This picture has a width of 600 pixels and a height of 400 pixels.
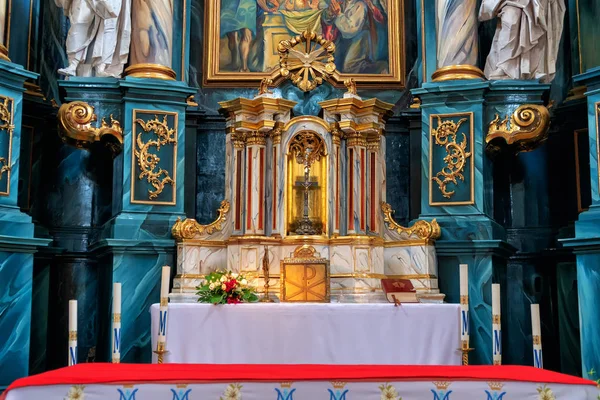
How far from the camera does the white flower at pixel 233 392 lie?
14.0 ft

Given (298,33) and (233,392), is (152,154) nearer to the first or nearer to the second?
(298,33)

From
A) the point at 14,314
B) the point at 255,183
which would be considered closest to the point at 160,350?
the point at 14,314

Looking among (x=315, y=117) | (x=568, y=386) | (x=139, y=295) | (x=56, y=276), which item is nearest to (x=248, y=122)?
(x=315, y=117)

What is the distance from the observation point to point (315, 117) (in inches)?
371

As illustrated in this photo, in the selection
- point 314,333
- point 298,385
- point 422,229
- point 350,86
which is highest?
point 350,86

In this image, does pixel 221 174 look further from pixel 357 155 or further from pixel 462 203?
pixel 462 203

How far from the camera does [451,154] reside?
9344 millimetres

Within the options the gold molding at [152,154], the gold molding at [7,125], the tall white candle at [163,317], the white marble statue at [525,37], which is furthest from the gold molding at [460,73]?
the gold molding at [7,125]

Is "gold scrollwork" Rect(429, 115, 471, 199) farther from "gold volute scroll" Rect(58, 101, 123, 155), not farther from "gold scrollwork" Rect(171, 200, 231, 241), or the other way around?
"gold volute scroll" Rect(58, 101, 123, 155)

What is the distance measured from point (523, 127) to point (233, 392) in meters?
5.94

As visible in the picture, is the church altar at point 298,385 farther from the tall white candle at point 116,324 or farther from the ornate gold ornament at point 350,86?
the ornate gold ornament at point 350,86

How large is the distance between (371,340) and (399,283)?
753 millimetres

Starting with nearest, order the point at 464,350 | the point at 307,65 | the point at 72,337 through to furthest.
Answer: the point at 72,337 < the point at 464,350 < the point at 307,65

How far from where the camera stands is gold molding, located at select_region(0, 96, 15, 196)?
848 cm
